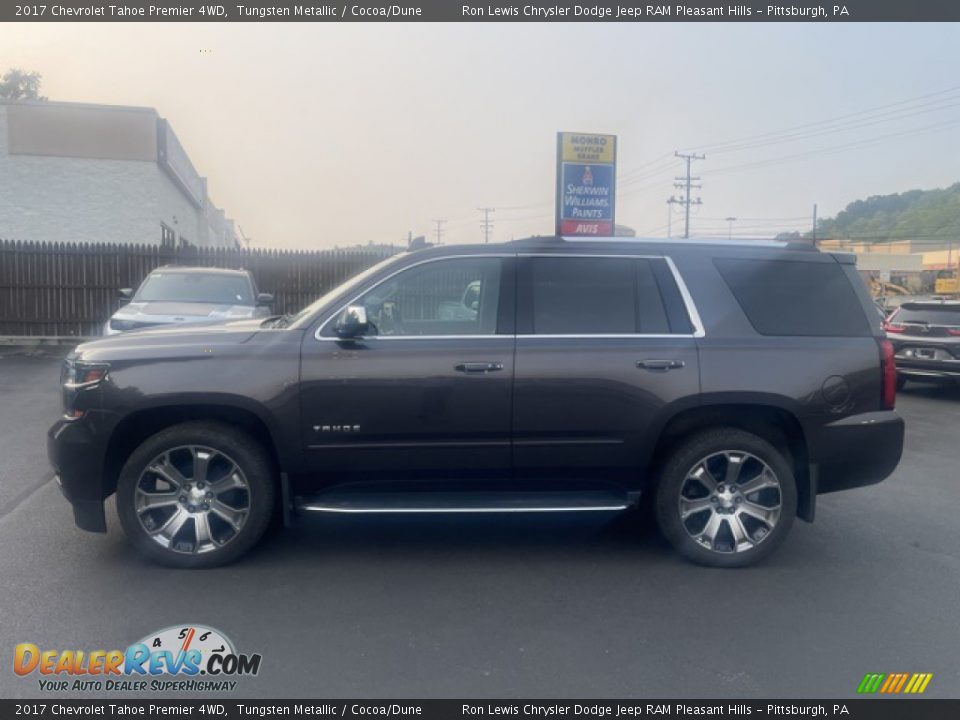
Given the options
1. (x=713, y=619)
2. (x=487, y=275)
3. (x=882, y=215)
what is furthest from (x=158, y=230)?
(x=882, y=215)

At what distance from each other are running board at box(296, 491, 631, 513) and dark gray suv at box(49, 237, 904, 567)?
0.04ft

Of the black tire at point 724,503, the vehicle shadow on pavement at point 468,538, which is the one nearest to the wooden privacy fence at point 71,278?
the vehicle shadow on pavement at point 468,538

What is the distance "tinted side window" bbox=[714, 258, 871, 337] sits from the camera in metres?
5.29

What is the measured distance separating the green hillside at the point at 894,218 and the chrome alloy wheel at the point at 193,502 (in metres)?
72.1

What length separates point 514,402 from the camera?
16.4 ft

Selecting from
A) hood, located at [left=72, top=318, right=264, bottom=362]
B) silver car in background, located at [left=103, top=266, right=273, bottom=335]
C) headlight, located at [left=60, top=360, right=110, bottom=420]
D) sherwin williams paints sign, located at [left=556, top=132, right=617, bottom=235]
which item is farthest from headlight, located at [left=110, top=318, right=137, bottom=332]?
sherwin williams paints sign, located at [left=556, top=132, right=617, bottom=235]

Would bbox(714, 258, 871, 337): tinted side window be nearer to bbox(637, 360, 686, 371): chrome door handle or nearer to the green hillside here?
bbox(637, 360, 686, 371): chrome door handle

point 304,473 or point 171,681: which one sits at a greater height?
point 304,473

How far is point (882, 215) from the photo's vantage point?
73.6 m

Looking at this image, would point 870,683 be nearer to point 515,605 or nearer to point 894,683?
point 894,683

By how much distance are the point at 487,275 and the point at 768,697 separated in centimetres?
279

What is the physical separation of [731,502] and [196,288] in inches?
379
